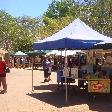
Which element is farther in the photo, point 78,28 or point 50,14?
point 50,14

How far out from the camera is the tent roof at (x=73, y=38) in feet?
48.9

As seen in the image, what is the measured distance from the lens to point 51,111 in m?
13.1

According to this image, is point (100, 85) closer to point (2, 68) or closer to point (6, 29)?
point (2, 68)

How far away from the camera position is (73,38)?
15008 mm

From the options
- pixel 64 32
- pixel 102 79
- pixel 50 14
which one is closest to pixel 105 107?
pixel 102 79

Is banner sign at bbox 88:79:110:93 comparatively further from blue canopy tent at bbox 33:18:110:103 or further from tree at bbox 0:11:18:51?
tree at bbox 0:11:18:51

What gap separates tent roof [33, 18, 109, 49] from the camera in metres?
14.9


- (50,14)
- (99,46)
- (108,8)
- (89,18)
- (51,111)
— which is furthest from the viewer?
(50,14)

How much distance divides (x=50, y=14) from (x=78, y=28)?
7297 centimetres

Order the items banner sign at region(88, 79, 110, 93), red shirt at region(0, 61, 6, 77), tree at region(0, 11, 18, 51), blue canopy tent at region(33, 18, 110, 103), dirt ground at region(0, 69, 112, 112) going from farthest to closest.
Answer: tree at region(0, 11, 18, 51), red shirt at region(0, 61, 6, 77), banner sign at region(88, 79, 110, 93), blue canopy tent at region(33, 18, 110, 103), dirt ground at region(0, 69, 112, 112)

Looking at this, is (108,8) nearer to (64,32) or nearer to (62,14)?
(64,32)

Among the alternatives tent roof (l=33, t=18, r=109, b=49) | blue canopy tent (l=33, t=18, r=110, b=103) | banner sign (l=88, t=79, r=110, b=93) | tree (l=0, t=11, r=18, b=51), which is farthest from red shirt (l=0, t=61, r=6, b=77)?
tree (l=0, t=11, r=18, b=51)

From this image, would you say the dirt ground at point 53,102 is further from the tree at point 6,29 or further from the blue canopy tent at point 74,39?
the tree at point 6,29

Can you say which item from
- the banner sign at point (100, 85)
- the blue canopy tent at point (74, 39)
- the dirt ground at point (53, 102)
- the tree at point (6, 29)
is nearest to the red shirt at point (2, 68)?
the dirt ground at point (53, 102)
